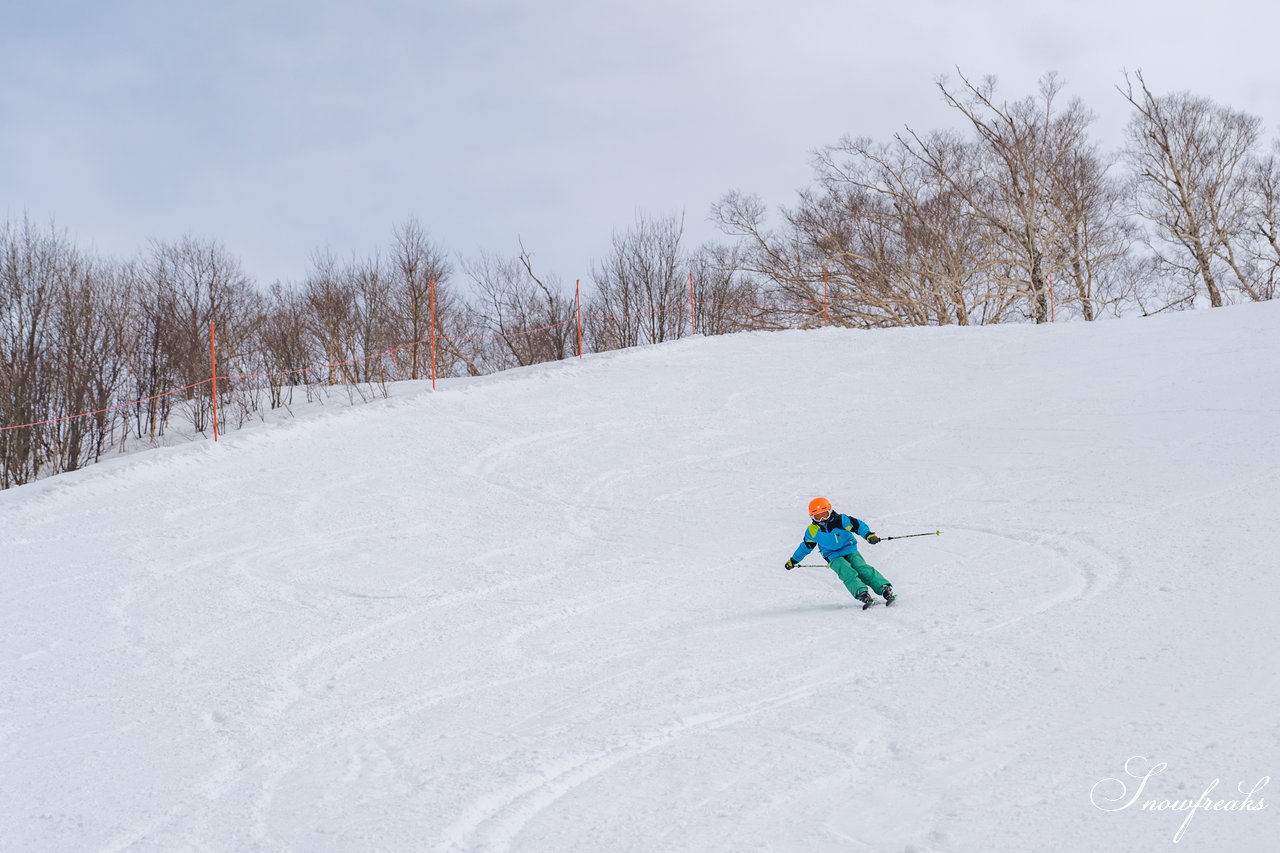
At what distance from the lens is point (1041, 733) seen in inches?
183

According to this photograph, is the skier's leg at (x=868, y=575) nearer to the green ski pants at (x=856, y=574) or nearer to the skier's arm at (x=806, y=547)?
the green ski pants at (x=856, y=574)

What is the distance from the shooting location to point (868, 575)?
741 centimetres

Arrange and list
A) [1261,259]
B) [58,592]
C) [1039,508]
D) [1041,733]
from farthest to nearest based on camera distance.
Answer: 1. [1261,259]
2. [1039,508]
3. [58,592]
4. [1041,733]

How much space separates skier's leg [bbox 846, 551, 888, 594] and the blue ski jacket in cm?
15

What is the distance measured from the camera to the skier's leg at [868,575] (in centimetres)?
734

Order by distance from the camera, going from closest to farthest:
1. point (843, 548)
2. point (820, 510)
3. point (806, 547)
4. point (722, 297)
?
point (843, 548)
point (820, 510)
point (806, 547)
point (722, 297)

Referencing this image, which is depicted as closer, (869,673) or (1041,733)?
(1041,733)

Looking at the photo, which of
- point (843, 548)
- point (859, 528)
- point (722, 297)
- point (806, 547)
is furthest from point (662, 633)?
point (722, 297)

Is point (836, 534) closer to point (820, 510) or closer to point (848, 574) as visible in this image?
point (820, 510)

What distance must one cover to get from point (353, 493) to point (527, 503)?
248 centimetres

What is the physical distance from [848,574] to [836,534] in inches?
15.1

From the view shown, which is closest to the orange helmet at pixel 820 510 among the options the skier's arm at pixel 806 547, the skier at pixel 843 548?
the skier at pixel 843 548

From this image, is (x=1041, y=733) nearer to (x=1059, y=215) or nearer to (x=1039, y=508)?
(x=1039, y=508)

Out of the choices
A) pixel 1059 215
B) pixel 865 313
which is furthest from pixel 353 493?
pixel 1059 215
